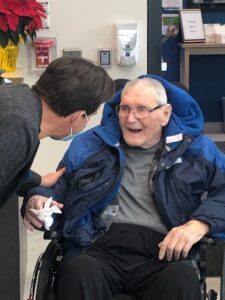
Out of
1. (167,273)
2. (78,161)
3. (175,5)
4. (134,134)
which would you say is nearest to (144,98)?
(134,134)

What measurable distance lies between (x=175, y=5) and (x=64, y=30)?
3.14 meters

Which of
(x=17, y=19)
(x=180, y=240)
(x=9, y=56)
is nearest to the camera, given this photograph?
(x=180, y=240)

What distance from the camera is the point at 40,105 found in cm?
162

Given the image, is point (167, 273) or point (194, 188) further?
point (194, 188)

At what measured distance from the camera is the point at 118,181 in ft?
6.84

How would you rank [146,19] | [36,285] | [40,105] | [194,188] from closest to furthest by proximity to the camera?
[40,105] < [36,285] < [194,188] < [146,19]

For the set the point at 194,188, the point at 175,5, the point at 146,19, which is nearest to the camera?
the point at 194,188

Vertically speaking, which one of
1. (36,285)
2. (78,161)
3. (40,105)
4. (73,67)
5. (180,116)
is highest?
(73,67)

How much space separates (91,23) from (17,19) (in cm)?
60

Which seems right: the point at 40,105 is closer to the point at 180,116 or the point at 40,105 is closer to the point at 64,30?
the point at 180,116

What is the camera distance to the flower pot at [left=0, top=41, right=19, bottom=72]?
9.64 feet

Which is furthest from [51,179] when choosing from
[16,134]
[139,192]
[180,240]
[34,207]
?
[16,134]

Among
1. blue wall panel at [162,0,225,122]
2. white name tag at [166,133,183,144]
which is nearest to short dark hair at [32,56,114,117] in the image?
white name tag at [166,133,183,144]

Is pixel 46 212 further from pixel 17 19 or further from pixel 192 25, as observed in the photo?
pixel 192 25
